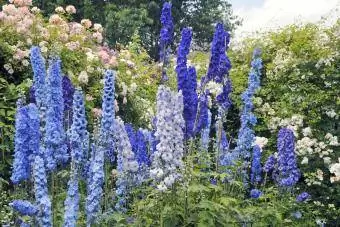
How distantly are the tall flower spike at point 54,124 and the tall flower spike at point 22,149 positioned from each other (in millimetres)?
133

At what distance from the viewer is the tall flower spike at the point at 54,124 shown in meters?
3.82

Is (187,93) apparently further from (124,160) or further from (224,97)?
(224,97)

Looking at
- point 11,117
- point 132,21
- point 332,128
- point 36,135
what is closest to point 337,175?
point 332,128

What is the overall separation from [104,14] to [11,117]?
17335 mm

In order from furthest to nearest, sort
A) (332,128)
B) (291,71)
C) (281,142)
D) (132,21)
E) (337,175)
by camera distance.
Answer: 1. (132,21)
2. (291,71)
3. (332,128)
4. (337,175)
5. (281,142)

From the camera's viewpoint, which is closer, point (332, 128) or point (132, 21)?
point (332, 128)

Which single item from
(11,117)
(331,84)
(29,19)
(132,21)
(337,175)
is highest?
(132,21)

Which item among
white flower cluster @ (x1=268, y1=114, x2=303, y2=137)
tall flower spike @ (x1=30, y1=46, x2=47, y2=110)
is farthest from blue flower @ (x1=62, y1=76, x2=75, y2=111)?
white flower cluster @ (x1=268, y1=114, x2=303, y2=137)

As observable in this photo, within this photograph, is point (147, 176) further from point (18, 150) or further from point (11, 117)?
point (11, 117)

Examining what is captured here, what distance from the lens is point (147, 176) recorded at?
4652 millimetres

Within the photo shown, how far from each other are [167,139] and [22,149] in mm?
901

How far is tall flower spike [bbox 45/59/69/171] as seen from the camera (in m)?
3.82

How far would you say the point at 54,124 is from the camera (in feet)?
12.6

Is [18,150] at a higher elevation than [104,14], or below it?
below
